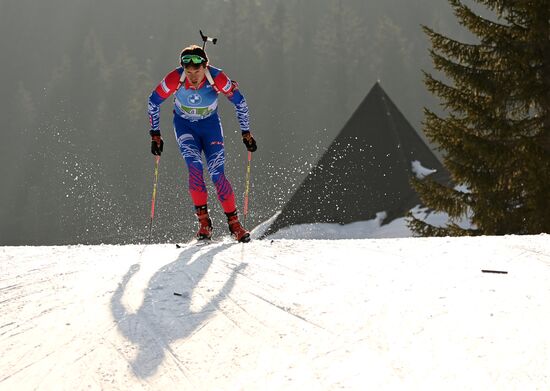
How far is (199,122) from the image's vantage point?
6363 mm

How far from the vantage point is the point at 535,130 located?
971 cm

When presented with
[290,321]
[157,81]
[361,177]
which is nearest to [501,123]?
[290,321]

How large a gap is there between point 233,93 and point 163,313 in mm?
3645

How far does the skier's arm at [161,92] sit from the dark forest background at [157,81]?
4736cm

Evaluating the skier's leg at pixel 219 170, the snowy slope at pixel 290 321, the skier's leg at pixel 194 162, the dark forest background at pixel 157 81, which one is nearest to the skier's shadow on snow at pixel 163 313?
the snowy slope at pixel 290 321

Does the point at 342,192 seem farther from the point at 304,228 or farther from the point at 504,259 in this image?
the point at 504,259

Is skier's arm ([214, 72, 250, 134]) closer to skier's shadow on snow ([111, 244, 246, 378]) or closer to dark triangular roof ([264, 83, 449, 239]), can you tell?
skier's shadow on snow ([111, 244, 246, 378])

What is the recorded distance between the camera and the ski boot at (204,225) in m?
6.46

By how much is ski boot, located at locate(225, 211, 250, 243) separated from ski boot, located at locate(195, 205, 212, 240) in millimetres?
300

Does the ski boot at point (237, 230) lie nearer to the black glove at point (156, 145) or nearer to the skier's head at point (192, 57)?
the black glove at point (156, 145)

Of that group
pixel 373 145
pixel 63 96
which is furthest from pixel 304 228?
pixel 63 96

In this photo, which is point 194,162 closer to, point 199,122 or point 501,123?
point 199,122

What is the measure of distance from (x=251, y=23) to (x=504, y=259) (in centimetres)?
7409

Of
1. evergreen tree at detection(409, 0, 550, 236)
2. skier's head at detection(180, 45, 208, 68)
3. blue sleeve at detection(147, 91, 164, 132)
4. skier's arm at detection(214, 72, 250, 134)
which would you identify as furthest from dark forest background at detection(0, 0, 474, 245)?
skier's head at detection(180, 45, 208, 68)
